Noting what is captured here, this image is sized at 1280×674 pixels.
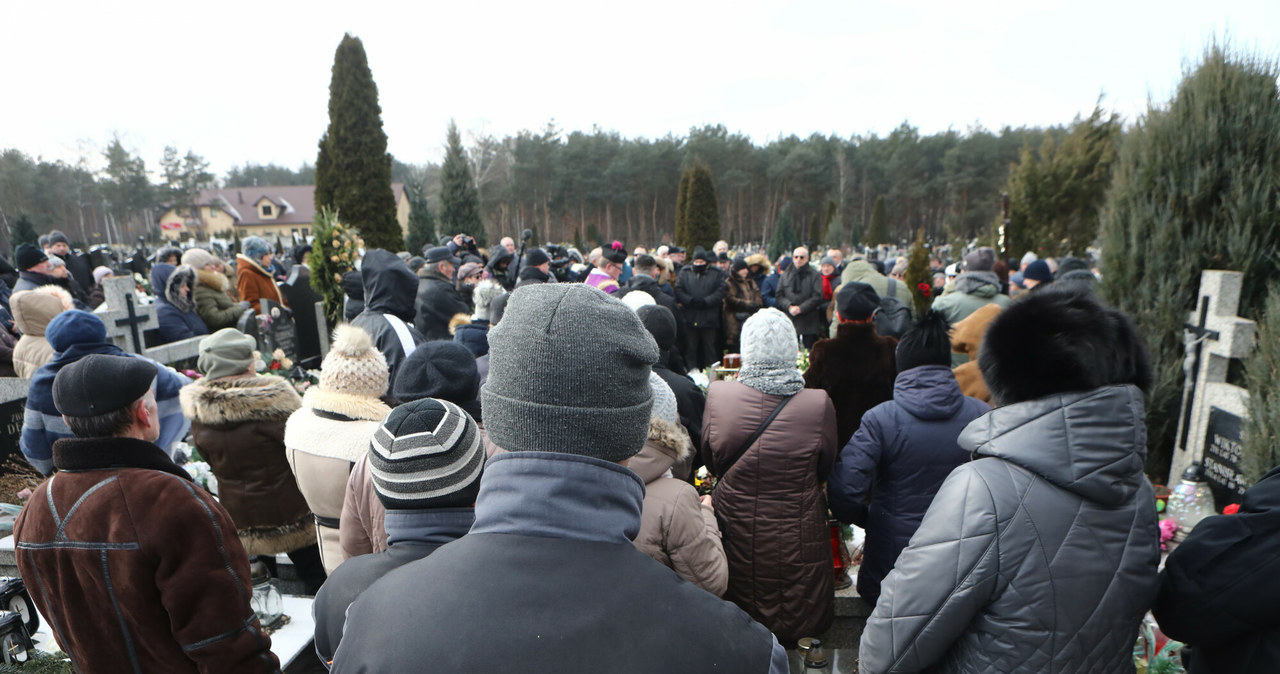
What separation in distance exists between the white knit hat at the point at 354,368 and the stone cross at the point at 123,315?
4.04 meters

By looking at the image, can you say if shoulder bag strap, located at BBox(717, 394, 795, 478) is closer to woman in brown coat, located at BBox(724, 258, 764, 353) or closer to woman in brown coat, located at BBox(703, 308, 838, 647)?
woman in brown coat, located at BBox(703, 308, 838, 647)

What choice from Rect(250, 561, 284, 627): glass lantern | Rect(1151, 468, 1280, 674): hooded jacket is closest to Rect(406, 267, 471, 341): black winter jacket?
Rect(250, 561, 284, 627): glass lantern

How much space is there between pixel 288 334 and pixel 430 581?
8758mm

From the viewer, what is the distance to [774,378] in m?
2.79

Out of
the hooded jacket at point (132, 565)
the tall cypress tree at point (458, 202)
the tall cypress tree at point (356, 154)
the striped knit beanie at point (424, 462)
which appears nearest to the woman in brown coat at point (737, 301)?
the striped knit beanie at point (424, 462)

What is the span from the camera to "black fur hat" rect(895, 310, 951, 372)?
2744 millimetres

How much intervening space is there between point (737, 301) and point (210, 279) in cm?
618

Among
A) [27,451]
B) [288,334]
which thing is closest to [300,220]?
[288,334]

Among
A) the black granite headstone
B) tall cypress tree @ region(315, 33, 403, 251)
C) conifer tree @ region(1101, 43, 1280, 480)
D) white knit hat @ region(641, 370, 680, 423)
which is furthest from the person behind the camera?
tall cypress tree @ region(315, 33, 403, 251)

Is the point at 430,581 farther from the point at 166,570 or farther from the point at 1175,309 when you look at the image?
the point at 1175,309

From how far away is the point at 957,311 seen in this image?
5.20 meters

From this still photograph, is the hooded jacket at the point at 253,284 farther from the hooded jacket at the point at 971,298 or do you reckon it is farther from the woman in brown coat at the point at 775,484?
the hooded jacket at the point at 971,298

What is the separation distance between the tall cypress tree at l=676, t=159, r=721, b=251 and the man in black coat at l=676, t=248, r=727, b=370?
1654 cm

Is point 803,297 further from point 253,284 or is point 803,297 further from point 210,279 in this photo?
point 253,284
